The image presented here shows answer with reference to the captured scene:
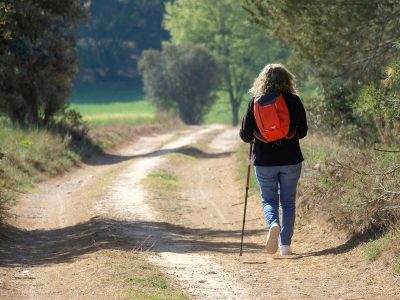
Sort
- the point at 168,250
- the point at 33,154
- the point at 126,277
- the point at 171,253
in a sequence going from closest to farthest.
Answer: the point at 126,277
the point at 171,253
the point at 168,250
the point at 33,154

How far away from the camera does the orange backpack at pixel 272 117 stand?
10.8 meters

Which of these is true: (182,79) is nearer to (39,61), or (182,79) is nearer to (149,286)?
(39,61)

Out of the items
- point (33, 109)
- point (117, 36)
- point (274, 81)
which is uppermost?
point (117, 36)

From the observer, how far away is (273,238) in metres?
11.1

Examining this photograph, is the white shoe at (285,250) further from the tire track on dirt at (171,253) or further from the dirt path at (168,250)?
the tire track on dirt at (171,253)

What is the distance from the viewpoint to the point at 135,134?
44656 millimetres

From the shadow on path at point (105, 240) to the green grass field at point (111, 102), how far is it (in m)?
60.2

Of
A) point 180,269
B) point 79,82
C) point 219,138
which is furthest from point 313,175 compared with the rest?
point 79,82

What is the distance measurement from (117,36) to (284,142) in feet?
324

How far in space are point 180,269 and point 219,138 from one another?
3346 centimetres

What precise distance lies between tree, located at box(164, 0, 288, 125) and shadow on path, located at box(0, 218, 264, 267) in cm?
5988

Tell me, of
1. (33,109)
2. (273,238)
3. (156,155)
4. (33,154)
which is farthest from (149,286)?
(33,109)

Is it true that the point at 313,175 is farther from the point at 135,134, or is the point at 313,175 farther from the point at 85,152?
the point at 135,134


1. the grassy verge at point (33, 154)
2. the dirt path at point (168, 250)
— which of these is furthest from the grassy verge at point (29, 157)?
the dirt path at point (168, 250)
